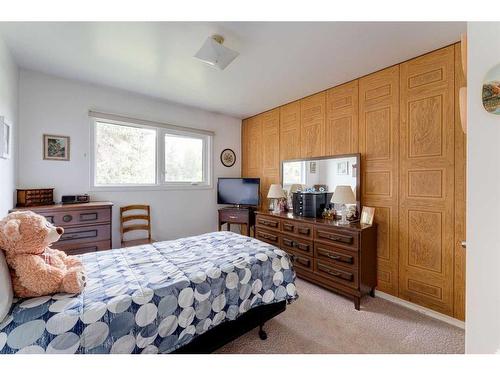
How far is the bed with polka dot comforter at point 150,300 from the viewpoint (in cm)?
93

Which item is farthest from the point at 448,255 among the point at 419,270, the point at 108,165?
the point at 108,165

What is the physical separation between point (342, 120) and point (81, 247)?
338 centimetres

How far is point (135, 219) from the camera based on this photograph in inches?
121

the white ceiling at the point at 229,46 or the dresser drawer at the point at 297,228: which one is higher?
the white ceiling at the point at 229,46

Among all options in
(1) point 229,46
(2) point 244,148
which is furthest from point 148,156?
(1) point 229,46

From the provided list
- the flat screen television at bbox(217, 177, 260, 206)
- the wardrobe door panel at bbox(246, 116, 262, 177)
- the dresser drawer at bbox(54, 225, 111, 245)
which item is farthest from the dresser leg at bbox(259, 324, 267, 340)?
the wardrobe door panel at bbox(246, 116, 262, 177)

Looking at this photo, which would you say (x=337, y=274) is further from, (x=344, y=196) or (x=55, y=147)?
(x=55, y=147)

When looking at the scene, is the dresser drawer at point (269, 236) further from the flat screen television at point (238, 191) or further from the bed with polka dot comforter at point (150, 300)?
the bed with polka dot comforter at point (150, 300)

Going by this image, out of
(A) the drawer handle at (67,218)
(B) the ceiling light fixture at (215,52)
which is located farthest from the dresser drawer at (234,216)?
(B) the ceiling light fixture at (215,52)

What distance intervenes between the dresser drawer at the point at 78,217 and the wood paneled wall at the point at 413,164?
288 cm

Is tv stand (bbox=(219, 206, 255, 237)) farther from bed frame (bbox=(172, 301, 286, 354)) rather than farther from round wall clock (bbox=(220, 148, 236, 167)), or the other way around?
bed frame (bbox=(172, 301, 286, 354))

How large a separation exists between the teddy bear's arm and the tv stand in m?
2.58
